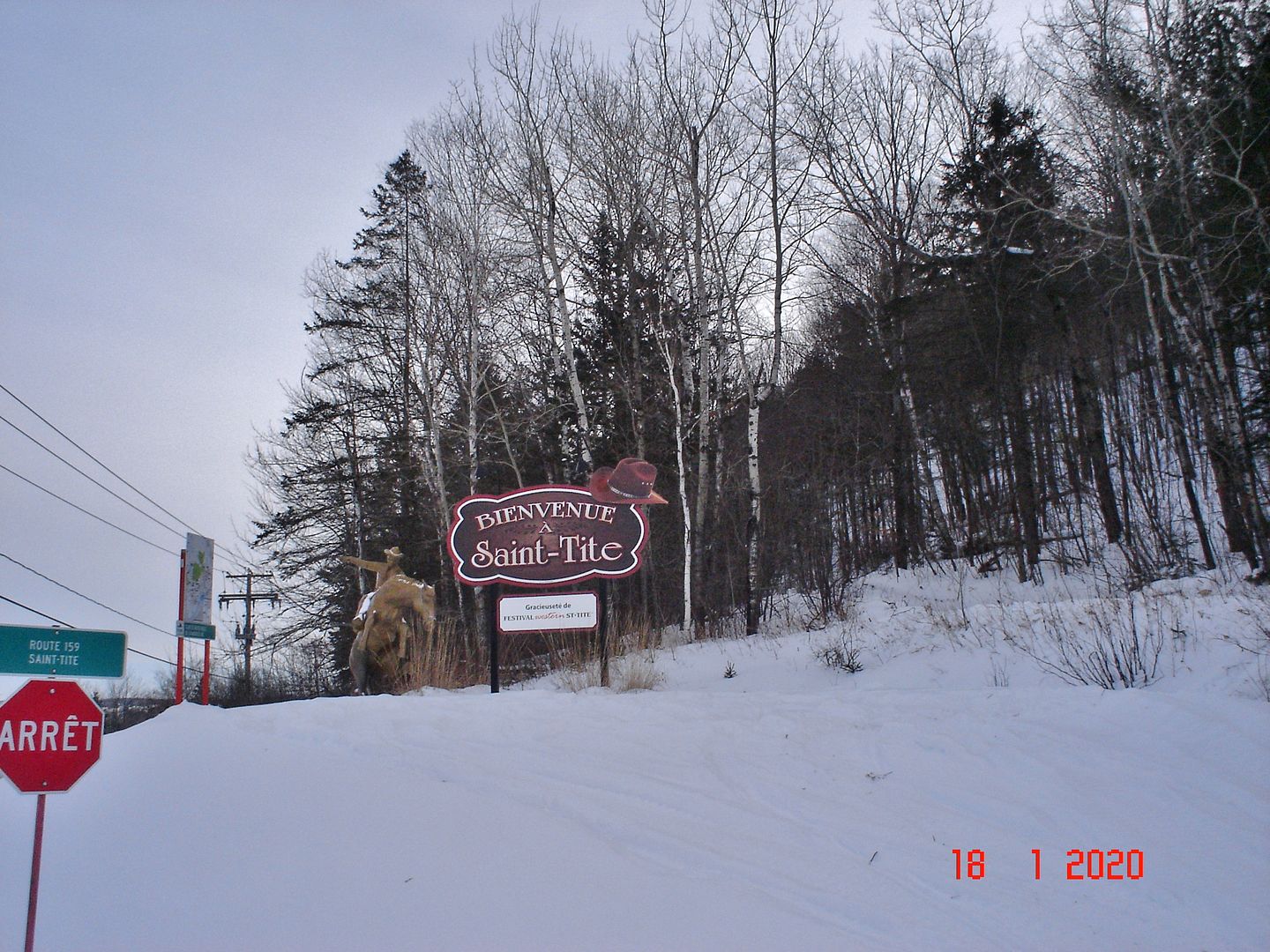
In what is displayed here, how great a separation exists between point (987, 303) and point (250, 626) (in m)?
29.4

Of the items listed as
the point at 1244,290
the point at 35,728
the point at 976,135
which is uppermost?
the point at 976,135

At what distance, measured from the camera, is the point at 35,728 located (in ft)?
12.3

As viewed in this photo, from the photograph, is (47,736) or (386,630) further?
(386,630)

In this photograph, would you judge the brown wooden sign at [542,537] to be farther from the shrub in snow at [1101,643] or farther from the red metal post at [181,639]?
the red metal post at [181,639]

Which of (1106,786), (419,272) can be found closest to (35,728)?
(1106,786)

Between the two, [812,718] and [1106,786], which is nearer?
[1106,786]

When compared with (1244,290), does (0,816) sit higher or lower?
lower

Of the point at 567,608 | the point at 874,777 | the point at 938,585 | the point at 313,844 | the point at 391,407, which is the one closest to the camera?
the point at 313,844

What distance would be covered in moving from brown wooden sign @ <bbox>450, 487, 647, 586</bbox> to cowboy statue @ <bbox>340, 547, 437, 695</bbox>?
213 centimetres

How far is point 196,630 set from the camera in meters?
16.2

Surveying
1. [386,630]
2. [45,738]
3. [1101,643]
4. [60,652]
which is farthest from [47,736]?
[386,630]

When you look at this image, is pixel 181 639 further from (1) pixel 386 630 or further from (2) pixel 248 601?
(2) pixel 248 601

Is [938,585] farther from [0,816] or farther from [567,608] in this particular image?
[0,816]

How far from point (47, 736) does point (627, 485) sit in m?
7.97
